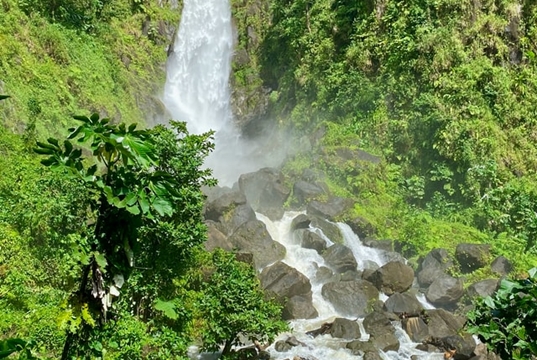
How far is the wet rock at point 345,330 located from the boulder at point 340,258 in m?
3.19

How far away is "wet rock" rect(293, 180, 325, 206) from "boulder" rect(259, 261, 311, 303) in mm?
5349

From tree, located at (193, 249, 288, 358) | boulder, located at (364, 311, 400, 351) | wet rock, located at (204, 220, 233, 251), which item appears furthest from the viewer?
wet rock, located at (204, 220, 233, 251)

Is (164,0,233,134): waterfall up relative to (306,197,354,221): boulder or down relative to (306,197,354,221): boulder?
up

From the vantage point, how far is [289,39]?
27.5 m

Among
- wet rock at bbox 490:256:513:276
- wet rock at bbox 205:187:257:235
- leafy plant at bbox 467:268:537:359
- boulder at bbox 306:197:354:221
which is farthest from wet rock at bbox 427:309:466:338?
leafy plant at bbox 467:268:537:359

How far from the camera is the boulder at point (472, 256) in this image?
50.9ft

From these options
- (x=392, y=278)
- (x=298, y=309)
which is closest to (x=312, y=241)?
(x=392, y=278)

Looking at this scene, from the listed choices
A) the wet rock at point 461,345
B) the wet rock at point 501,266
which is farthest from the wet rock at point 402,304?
the wet rock at point 501,266

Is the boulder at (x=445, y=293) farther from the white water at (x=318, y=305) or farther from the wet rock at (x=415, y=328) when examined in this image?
the wet rock at (x=415, y=328)

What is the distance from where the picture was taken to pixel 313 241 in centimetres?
1628

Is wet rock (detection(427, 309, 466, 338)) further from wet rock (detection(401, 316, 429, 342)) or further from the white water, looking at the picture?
the white water

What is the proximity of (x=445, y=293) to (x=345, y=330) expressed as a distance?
13.8ft

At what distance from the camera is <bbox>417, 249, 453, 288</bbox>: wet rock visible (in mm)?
15125

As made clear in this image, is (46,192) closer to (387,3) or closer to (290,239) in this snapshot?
(290,239)
